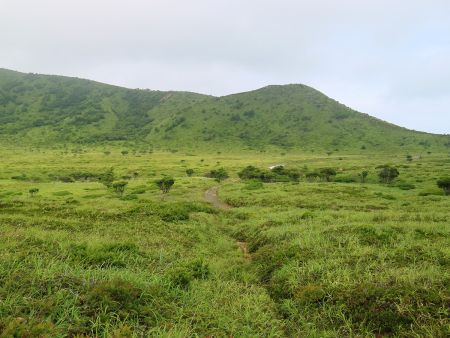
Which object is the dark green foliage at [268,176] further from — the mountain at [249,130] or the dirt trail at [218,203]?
the mountain at [249,130]

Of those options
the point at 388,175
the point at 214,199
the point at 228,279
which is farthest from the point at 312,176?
the point at 228,279

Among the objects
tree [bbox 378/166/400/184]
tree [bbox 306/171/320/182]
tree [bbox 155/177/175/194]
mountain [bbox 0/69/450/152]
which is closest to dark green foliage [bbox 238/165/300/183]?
tree [bbox 306/171/320/182]

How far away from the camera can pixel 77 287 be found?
31.8ft

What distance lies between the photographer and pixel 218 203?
1583 inches

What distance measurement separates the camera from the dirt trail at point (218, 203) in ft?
64.5

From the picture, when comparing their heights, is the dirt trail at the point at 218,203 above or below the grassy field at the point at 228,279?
below

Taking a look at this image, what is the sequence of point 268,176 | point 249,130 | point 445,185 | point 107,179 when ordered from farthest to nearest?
1. point 249,130
2. point 268,176
3. point 107,179
4. point 445,185

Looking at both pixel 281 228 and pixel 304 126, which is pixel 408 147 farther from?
pixel 281 228

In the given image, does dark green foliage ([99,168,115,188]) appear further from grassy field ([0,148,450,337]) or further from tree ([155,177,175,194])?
grassy field ([0,148,450,337])

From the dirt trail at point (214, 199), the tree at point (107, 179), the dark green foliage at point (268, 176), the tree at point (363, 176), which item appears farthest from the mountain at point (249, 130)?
the dirt trail at point (214, 199)

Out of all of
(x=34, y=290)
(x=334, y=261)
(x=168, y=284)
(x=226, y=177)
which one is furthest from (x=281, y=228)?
(x=226, y=177)

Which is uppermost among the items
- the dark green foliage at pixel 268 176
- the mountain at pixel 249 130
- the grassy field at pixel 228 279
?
the mountain at pixel 249 130

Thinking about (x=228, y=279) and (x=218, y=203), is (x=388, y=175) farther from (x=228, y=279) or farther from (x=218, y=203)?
(x=228, y=279)

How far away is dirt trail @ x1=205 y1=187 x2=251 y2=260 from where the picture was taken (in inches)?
774
